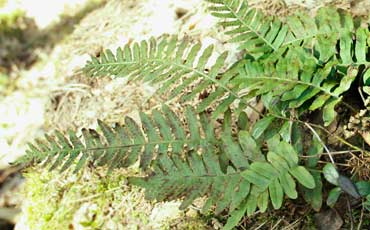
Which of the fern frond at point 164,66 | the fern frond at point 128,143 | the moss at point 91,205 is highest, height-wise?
the fern frond at point 164,66

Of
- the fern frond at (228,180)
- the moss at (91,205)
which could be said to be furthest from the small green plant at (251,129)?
the moss at (91,205)

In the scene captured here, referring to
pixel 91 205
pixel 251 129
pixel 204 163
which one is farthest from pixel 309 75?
pixel 91 205

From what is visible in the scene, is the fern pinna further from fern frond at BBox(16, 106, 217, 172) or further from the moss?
the moss

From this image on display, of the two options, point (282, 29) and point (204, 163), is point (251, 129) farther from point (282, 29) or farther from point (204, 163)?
point (282, 29)

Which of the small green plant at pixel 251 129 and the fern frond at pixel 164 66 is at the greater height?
the fern frond at pixel 164 66

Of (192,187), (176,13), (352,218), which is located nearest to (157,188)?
(192,187)

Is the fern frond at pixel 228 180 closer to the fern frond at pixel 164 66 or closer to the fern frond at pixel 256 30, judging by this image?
the fern frond at pixel 164 66

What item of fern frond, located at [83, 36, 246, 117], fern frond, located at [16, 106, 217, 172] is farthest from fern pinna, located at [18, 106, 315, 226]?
fern frond, located at [83, 36, 246, 117]
